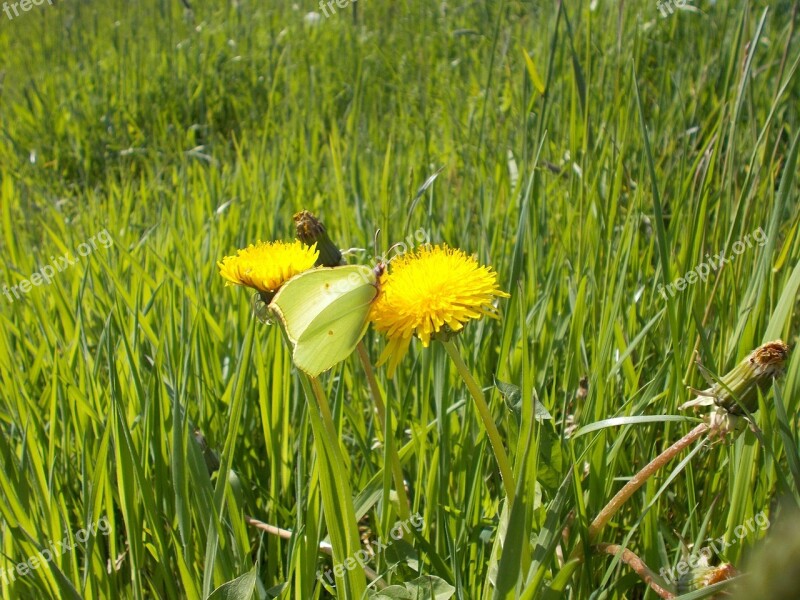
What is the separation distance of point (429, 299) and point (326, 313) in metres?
0.13

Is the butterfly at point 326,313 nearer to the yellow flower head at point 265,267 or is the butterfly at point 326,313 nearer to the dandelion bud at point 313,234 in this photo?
the yellow flower head at point 265,267

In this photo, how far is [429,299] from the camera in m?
0.83

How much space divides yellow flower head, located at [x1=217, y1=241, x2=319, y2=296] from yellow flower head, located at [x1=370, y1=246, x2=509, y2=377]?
13 centimetres

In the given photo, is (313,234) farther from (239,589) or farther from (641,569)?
(641,569)

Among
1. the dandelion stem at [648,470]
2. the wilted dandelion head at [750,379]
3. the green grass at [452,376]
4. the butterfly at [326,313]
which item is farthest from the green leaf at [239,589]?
the wilted dandelion head at [750,379]

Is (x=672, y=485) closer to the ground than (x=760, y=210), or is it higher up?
closer to the ground

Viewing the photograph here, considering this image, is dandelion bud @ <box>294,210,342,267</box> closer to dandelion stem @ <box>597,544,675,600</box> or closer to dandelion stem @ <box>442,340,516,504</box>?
dandelion stem @ <box>442,340,516,504</box>

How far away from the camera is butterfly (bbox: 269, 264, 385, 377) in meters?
0.86

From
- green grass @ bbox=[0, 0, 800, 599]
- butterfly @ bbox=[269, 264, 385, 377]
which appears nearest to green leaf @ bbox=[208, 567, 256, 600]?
green grass @ bbox=[0, 0, 800, 599]

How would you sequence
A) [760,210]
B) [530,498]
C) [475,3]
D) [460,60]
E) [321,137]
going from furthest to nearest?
[475,3], [460,60], [321,137], [760,210], [530,498]

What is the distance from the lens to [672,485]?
119cm

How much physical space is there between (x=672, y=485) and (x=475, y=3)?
3.88m

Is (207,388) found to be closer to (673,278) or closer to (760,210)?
(673,278)

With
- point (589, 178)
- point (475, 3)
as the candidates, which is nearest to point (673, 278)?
point (589, 178)
